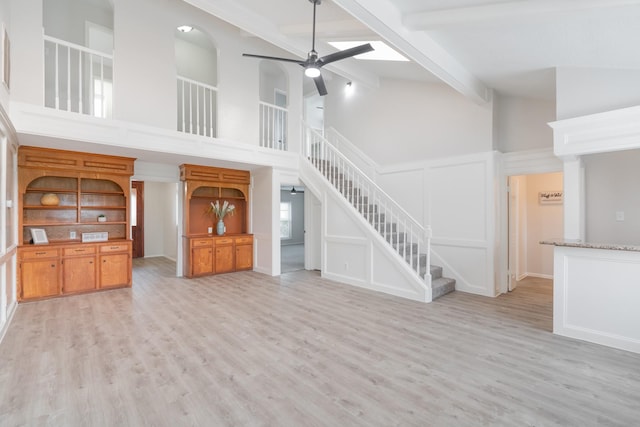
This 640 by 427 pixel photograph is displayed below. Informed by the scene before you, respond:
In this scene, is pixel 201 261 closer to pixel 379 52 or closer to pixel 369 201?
pixel 369 201

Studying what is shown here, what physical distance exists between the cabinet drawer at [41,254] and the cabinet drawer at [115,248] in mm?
642

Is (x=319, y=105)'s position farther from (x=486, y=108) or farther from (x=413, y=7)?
(x=413, y=7)

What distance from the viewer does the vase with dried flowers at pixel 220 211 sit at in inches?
280

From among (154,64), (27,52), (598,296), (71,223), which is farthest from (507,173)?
(71,223)

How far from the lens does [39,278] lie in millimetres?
4891

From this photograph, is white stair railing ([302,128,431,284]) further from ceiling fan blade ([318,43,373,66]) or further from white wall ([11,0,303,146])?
ceiling fan blade ([318,43,373,66])

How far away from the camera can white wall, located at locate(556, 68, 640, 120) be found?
3.40m

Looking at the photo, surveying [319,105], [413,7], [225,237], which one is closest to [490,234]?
[413,7]

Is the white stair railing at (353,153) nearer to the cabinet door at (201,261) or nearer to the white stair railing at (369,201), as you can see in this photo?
the white stair railing at (369,201)

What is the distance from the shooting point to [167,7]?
16.8 ft

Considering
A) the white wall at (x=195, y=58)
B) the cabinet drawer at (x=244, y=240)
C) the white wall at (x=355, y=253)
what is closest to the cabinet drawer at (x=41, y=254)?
the cabinet drawer at (x=244, y=240)

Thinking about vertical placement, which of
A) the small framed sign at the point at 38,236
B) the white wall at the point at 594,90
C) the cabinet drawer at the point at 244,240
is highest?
the white wall at the point at 594,90

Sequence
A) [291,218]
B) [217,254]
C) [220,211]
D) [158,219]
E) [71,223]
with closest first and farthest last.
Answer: [71,223]
[217,254]
[220,211]
[158,219]
[291,218]

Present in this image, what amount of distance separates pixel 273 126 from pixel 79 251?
430cm
